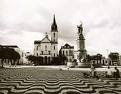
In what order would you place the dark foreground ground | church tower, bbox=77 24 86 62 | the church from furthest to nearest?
the church
church tower, bbox=77 24 86 62
the dark foreground ground

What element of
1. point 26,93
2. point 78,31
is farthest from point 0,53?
point 26,93

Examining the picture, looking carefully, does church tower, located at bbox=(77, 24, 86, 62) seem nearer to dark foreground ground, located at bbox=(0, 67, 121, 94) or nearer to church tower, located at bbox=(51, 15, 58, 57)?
dark foreground ground, located at bbox=(0, 67, 121, 94)

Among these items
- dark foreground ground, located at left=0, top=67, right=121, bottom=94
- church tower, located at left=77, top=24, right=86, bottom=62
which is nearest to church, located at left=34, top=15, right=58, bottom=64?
church tower, located at left=77, top=24, right=86, bottom=62

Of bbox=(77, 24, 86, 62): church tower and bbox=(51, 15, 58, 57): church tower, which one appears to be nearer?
bbox=(77, 24, 86, 62): church tower

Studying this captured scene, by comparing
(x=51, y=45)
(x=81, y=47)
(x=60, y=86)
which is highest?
(x=51, y=45)

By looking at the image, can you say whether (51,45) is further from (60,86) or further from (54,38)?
(60,86)

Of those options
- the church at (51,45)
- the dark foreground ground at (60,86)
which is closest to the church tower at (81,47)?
the dark foreground ground at (60,86)

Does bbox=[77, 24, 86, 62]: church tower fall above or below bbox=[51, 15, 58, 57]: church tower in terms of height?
below

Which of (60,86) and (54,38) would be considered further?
(54,38)

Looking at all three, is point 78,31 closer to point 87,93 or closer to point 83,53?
point 83,53

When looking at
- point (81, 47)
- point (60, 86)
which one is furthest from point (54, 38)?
point (60, 86)

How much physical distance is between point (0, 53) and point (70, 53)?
87.9 metres

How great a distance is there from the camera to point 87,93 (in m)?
12.2

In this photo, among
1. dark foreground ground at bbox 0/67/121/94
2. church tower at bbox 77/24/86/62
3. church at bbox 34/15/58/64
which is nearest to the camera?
dark foreground ground at bbox 0/67/121/94
